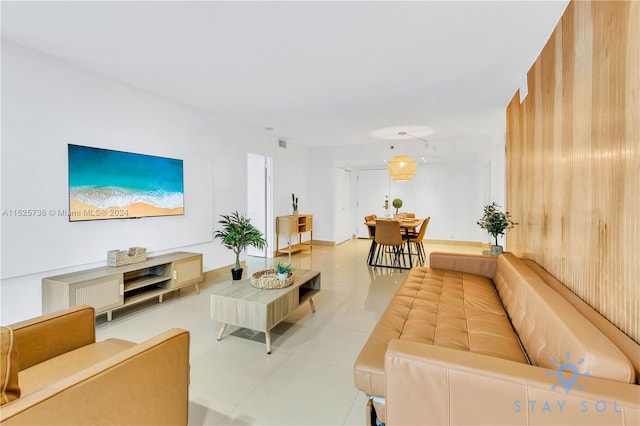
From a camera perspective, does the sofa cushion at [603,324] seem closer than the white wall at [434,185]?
Yes

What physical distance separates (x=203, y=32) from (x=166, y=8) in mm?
308

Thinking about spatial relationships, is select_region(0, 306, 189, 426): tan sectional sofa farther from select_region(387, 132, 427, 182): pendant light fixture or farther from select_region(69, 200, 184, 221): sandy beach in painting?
select_region(387, 132, 427, 182): pendant light fixture

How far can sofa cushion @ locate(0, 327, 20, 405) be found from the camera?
85cm

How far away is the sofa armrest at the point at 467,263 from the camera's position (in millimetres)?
2859

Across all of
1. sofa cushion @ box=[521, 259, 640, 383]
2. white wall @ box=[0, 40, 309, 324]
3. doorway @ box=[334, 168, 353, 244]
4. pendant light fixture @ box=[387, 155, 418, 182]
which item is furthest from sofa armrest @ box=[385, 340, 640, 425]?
doorway @ box=[334, 168, 353, 244]

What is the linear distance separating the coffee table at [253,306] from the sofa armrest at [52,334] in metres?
0.92

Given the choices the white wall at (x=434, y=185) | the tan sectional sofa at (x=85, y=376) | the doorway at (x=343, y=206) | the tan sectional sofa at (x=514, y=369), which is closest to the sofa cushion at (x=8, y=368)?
the tan sectional sofa at (x=85, y=376)

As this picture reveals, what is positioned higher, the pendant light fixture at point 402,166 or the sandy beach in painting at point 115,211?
the pendant light fixture at point 402,166

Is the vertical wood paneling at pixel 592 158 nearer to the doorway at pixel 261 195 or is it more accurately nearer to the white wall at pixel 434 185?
the white wall at pixel 434 185

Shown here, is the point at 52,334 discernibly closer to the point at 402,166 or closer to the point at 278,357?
the point at 278,357

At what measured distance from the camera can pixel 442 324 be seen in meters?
1.78

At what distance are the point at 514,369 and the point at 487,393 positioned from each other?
0.41 ft

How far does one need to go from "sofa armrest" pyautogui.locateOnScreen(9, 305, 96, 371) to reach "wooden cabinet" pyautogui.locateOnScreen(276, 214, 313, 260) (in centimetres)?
430

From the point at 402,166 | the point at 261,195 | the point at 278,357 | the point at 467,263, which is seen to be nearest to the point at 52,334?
the point at 278,357
